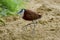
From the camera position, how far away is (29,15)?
420 centimetres

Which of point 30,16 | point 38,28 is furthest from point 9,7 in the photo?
point 30,16

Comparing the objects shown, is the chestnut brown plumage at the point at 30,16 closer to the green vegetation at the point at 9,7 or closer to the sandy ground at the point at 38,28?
the sandy ground at the point at 38,28

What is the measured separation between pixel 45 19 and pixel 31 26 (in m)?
0.52

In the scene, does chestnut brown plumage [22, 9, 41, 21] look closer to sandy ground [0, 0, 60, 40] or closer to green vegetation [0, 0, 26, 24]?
sandy ground [0, 0, 60, 40]

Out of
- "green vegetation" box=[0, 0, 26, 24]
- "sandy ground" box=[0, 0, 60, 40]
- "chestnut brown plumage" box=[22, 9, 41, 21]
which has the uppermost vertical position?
"chestnut brown plumage" box=[22, 9, 41, 21]

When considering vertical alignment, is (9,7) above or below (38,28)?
above

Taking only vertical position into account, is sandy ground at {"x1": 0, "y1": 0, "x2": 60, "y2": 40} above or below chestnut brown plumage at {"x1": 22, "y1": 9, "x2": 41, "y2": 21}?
below

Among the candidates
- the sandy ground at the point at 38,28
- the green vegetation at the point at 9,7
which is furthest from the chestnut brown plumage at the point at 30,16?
the green vegetation at the point at 9,7

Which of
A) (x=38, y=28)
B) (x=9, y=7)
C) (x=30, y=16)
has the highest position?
(x=30, y=16)

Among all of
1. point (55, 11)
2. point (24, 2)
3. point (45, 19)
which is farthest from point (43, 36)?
point (24, 2)

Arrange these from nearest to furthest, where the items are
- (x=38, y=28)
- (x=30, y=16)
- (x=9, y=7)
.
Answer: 1. (x=30, y=16)
2. (x=38, y=28)
3. (x=9, y=7)

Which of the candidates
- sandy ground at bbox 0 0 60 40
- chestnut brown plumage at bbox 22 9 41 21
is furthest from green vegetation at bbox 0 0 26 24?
chestnut brown plumage at bbox 22 9 41 21

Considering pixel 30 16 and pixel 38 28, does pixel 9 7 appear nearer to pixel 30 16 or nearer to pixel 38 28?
pixel 38 28

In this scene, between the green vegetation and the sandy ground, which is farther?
the green vegetation
